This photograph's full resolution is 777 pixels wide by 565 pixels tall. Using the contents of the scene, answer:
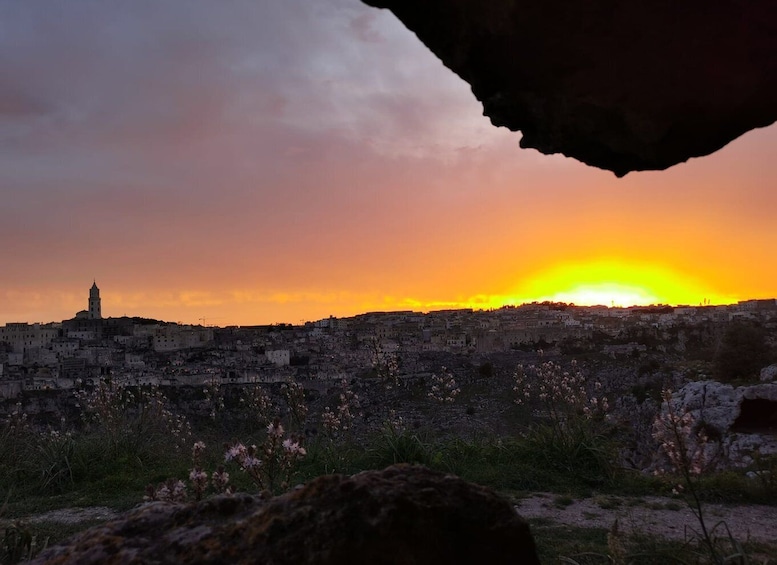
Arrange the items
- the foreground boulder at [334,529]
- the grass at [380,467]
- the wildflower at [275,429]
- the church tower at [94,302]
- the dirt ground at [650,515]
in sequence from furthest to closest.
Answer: the church tower at [94,302] < the grass at [380,467] < the dirt ground at [650,515] < the wildflower at [275,429] < the foreground boulder at [334,529]

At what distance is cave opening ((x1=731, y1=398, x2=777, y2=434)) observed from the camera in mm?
20750

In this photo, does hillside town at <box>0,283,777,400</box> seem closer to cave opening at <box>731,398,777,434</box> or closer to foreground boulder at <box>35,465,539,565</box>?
cave opening at <box>731,398,777,434</box>

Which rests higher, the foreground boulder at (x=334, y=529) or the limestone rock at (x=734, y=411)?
the foreground boulder at (x=334, y=529)

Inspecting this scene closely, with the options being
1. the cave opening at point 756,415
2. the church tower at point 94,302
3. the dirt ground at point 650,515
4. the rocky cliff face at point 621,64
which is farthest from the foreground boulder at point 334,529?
the church tower at point 94,302

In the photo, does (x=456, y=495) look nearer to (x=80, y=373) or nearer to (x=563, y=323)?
(x=80, y=373)

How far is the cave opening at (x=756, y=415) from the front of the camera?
20750 millimetres

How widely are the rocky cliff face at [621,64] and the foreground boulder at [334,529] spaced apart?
199cm

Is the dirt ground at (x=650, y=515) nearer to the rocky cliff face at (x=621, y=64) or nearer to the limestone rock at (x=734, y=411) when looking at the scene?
the rocky cliff face at (x=621, y=64)

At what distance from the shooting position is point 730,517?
278 inches

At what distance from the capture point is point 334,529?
256cm

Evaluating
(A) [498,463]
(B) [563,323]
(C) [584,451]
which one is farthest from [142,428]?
(B) [563,323]

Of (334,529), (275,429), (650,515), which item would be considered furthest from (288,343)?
(334,529)

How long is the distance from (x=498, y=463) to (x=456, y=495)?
6978 mm

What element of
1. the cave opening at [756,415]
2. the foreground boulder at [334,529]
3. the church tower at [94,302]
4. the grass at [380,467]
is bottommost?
the cave opening at [756,415]
